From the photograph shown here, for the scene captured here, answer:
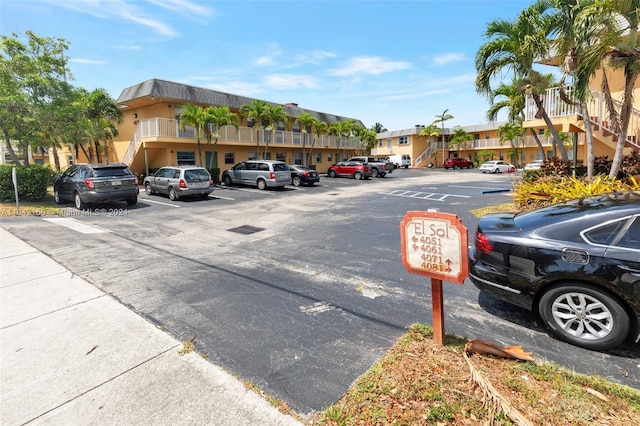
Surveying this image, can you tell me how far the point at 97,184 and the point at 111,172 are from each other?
27.0 inches

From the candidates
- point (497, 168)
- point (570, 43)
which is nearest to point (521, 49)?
point (570, 43)

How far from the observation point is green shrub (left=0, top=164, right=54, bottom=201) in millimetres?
12953

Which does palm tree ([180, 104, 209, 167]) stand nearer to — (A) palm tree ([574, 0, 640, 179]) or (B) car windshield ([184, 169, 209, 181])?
(B) car windshield ([184, 169, 209, 181])

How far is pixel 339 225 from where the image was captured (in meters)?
9.82

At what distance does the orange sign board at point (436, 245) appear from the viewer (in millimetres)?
2824

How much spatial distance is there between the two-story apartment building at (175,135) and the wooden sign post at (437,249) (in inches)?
759

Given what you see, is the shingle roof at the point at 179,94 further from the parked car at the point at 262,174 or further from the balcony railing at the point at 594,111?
the balcony railing at the point at 594,111

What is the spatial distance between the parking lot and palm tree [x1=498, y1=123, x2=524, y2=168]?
119 ft

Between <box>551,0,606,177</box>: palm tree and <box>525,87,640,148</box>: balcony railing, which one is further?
<box>525,87,640,148</box>: balcony railing

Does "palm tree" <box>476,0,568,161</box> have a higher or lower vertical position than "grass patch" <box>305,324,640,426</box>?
higher

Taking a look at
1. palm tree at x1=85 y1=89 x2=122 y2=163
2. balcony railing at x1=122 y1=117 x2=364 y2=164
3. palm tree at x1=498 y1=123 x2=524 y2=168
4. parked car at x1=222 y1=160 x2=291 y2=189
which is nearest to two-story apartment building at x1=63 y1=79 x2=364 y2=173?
balcony railing at x1=122 y1=117 x2=364 y2=164

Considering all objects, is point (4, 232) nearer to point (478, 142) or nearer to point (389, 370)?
point (389, 370)

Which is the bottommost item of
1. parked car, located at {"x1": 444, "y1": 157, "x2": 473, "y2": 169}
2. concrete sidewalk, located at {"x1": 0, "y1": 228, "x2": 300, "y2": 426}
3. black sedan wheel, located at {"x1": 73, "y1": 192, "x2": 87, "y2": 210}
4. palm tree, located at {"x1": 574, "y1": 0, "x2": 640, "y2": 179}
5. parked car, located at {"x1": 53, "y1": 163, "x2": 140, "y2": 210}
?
concrete sidewalk, located at {"x1": 0, "y1": 228, "x2": 300, "y2": 426}

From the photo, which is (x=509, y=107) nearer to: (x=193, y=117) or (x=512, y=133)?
(x=193, y=117)
